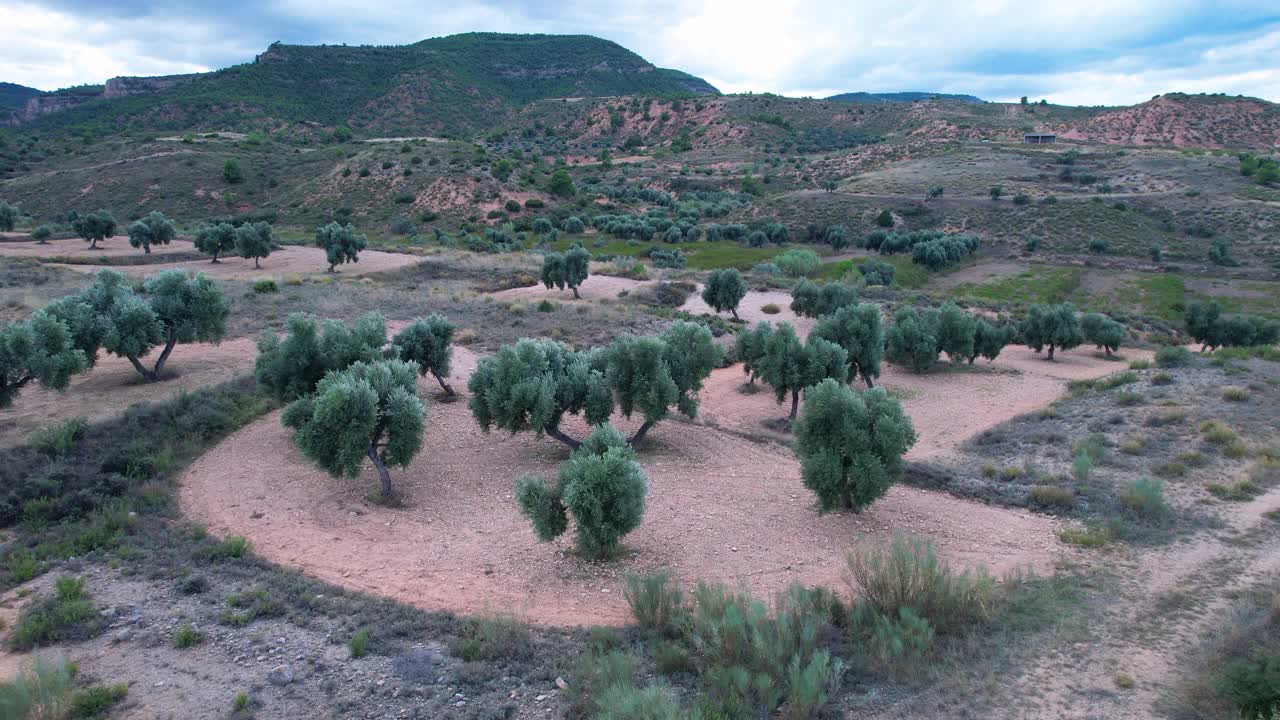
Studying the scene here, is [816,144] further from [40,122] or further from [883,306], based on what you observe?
[40,122]

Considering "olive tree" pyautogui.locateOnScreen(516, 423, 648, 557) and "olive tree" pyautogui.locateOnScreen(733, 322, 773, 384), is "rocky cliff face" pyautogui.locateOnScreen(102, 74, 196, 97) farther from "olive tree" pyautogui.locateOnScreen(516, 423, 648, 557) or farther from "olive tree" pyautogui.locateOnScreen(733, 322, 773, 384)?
"olive tree" pyautogui.locateOnScreen(516, 423, 648, 557)

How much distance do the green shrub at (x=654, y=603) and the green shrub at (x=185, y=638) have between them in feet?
15.4

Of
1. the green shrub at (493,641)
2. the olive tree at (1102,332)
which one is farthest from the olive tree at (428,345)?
the olive tree at (1102,332)

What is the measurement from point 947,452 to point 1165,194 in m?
59.7

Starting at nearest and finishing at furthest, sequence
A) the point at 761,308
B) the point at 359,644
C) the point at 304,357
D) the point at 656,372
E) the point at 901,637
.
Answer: the point at 901,637 → the point at 359,644 → the point at 656,372 → the point at 304,357 → the point at 761,308

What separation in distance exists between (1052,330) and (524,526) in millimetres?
23934

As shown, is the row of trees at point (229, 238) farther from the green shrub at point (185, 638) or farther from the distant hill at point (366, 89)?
the distant hill at point (366, 89)

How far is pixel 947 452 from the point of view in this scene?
54.5 feet

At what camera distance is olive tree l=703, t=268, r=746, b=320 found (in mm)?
32594

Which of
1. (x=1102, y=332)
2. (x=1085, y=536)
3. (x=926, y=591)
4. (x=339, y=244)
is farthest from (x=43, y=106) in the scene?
(x=1085, y=536)

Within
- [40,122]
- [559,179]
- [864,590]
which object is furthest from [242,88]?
[864,590]

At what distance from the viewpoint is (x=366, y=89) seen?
A: 384 ft

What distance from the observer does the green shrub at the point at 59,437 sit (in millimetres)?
12977

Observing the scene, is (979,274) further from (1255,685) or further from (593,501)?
(1255,685)
